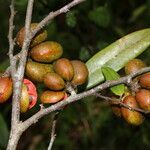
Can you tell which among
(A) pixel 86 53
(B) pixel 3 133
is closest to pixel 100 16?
(A) pixel 86 53

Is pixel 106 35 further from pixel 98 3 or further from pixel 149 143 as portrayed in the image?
pixel 149 143

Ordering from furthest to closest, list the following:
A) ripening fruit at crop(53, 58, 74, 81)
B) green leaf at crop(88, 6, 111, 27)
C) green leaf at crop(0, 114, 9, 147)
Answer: green leaf at crop(88, 6, 111, 27), green leaf at crop(0, 114, 9, 147), ripening fruit at crop(53, 58, 74, 81)

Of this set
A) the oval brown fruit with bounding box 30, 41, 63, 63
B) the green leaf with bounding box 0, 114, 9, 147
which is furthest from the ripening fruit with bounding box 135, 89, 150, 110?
the green leaf with bounding box 0, 114, 9, 147

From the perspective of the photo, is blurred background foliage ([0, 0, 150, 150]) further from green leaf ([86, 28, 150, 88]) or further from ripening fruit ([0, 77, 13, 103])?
ripening fruit ([0, 77, 13, 103])

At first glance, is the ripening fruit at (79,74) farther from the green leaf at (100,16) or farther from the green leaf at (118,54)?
the green leaf at (100,16)

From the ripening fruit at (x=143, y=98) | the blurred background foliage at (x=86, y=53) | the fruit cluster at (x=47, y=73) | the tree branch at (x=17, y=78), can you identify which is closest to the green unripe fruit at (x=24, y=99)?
the fruit cluster at (x=47, y=73)

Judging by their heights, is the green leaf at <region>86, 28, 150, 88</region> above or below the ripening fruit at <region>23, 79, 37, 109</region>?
below

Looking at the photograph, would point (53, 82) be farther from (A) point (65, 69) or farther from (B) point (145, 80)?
(B) point (145, 80)

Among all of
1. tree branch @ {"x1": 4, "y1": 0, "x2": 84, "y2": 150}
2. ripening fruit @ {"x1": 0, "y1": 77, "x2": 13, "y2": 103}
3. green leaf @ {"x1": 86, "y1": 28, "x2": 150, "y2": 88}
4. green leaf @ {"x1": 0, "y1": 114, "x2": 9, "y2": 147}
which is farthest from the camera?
green leaf @ {"x1": 0, "y1": 114, "x2": 9, "y2": 147}
